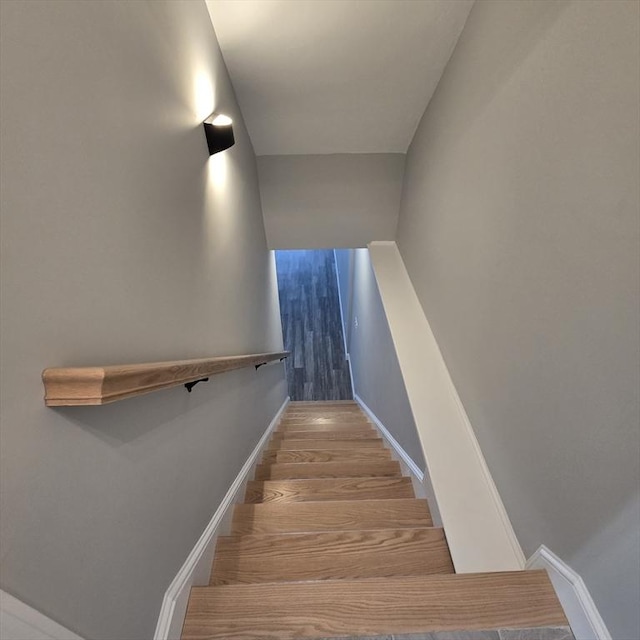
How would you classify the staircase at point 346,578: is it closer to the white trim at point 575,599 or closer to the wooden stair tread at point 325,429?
the white trim at point 575,599

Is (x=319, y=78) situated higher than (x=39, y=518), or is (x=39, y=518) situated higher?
(x=319, y=78)

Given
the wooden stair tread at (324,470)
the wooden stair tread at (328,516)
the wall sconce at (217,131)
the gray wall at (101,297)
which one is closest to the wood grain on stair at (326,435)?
the wooden stair tread at (324,470)

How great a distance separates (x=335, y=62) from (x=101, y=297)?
2027mm

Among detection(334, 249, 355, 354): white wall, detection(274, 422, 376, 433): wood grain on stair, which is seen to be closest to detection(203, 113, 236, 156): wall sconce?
detection(274, 422, 376, 433): wood grain on stair

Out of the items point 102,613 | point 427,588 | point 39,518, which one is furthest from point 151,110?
point 427,588

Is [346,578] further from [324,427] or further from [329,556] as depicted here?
[324,427]

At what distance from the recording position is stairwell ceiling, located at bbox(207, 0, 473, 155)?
1.66m

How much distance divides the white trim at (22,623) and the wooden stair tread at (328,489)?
4.40 feet

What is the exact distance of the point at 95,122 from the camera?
2.33 feet

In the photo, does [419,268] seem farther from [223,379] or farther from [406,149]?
[223,379]

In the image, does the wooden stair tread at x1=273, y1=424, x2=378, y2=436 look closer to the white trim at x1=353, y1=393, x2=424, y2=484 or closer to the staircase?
the white trim at x1=353, y1=393, x2=424, y2=484

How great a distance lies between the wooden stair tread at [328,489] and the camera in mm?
1815

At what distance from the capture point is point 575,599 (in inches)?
37.4

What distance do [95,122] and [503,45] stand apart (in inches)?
61.0
